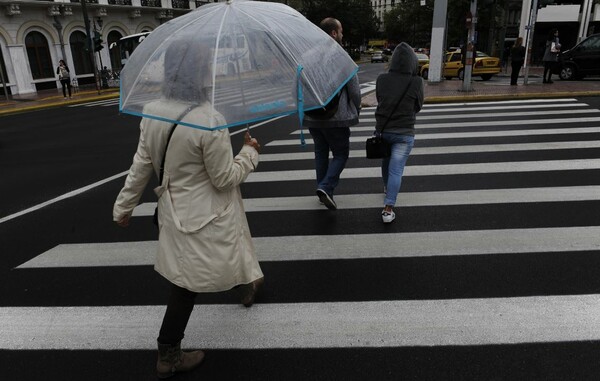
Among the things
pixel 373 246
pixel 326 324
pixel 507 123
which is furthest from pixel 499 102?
pixel 326 324

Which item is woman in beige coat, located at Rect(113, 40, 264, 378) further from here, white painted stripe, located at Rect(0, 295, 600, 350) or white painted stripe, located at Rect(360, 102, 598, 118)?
white painted stripe, located at Rect(360, 102, 598, 118)

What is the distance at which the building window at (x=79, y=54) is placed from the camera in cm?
2908

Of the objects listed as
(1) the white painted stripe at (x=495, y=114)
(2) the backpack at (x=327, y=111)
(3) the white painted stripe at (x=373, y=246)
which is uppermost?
(2) the backpack at (x=327, y=111)

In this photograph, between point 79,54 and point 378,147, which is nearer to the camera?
point 378,147

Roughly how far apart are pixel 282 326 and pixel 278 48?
1.82m

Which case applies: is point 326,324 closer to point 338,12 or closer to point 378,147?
point 378,147

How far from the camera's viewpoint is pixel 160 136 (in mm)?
2381

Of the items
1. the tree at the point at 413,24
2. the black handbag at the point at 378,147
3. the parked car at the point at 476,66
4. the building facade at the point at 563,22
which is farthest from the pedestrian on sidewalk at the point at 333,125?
the tree at the point at 413,24

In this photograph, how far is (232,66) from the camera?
231cm

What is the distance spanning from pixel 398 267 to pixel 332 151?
5.31 feet

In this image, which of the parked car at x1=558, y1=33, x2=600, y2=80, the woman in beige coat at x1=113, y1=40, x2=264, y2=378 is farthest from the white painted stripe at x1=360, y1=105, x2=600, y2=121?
the woman in beige coat at x1=113, y1=40, x2=264, y2=378

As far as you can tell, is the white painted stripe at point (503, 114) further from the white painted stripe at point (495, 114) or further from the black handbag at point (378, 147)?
the black handbag at point (378, 147)

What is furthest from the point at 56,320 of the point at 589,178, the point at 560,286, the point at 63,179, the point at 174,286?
the point at 589,178

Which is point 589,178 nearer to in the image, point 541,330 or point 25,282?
point 541,330
